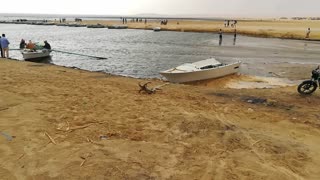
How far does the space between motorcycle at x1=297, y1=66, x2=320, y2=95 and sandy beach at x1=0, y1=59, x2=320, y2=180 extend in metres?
1.04

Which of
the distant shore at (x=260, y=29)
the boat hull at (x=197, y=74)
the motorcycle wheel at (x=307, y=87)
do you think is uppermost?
the distant shore at (x=260, y=29)

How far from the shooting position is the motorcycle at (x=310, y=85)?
14086mm

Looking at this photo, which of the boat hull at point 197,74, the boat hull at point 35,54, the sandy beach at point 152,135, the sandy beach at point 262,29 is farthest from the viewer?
the sandy beach at point 262,29

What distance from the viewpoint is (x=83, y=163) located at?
261 inches

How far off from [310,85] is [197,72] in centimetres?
773

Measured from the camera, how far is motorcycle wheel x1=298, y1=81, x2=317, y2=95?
46.3 ft

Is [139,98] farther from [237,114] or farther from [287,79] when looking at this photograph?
[287,79]

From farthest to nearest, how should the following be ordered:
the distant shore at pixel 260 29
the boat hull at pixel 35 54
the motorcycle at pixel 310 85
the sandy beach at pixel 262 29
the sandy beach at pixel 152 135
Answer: the sandy beach at pixel 262 29
the distant shore at pixel 260 29
the boat hull at pixel 35 54
the motorcycle at pixel 310 85
the sandy beach at pixel 152 135

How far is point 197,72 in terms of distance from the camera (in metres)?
20.3

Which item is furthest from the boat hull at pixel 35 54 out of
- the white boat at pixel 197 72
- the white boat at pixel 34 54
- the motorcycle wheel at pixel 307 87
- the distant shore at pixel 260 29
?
the distant shore at pixel 260 29

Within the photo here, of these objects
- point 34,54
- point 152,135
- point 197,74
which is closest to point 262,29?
point 197,74

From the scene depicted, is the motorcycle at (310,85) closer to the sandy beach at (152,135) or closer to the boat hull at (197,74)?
the sandy beach at (152,135)

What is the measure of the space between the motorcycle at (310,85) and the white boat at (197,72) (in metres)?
7.42

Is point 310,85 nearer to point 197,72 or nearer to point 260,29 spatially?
point 197,72
